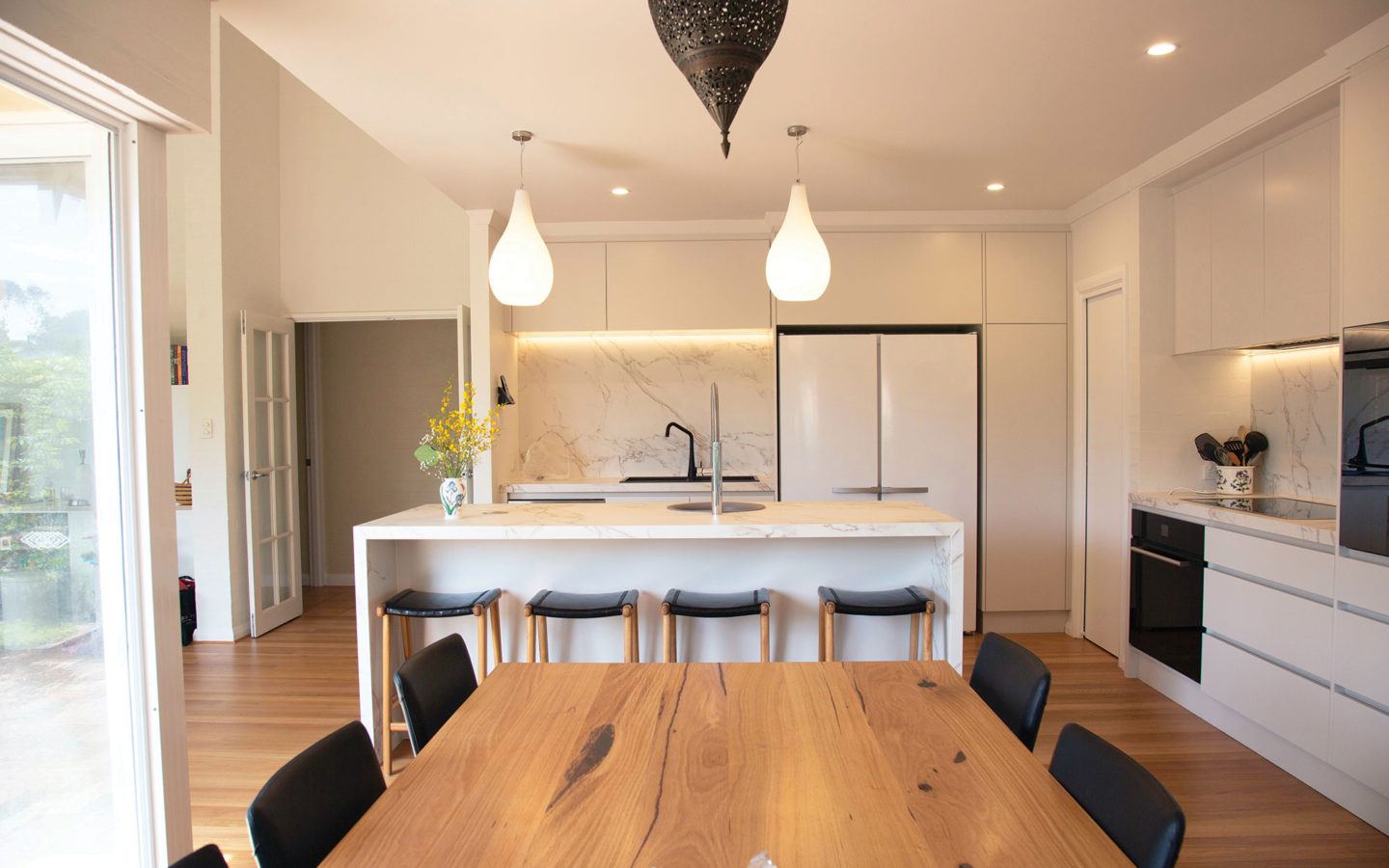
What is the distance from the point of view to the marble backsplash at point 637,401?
5.07 metres

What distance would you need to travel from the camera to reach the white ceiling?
2287 millimetres

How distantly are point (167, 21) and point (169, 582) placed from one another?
4.99 feet

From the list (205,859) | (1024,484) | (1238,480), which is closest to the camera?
(205,859)

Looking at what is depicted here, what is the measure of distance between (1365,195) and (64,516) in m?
3.94

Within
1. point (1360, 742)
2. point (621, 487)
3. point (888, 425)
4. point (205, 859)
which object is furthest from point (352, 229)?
point (1360, 742)

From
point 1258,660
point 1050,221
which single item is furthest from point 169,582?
point 1050,221

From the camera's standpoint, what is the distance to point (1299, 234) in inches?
116

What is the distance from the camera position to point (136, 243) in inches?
77.2

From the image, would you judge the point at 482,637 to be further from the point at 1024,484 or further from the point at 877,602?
the point at 1024,484

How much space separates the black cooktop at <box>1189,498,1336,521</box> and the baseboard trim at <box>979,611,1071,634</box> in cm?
136

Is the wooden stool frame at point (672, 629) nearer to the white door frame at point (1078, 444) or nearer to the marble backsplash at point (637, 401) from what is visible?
the marble backsplash at point (637, 401)

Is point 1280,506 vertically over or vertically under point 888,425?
under

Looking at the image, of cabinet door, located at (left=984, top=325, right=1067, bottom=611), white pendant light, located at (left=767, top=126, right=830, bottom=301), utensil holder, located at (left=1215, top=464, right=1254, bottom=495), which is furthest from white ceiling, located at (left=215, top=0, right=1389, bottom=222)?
utensil holder, located at (left=1215, top=464, right=1254, bottom=495)

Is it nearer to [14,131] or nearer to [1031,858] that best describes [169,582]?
[14,131]
